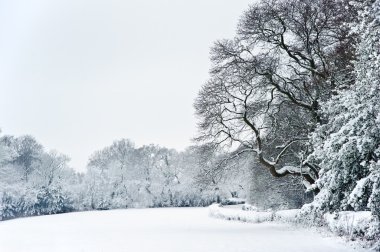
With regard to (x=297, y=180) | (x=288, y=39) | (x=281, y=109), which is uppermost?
(x=288, y=39)

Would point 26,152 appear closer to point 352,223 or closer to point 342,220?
point 342,220

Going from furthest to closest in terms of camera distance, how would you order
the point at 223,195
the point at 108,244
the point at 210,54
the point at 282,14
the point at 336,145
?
the point at 223,195 → the point at 210,54 → the point at 282,14 → the point at 108,244 → the point at 336,145

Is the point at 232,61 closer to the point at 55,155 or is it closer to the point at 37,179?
the point at 37,179

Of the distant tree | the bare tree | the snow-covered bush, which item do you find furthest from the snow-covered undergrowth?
the distant tree

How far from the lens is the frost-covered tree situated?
28.4ft

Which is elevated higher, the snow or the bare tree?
the bare tree

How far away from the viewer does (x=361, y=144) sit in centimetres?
920

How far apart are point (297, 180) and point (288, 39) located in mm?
10134

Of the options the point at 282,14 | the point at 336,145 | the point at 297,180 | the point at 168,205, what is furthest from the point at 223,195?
the point at 336,145

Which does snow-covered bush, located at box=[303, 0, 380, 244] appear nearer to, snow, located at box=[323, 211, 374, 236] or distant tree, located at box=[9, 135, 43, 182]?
snow, located at box=[323, 211, 374, 236]

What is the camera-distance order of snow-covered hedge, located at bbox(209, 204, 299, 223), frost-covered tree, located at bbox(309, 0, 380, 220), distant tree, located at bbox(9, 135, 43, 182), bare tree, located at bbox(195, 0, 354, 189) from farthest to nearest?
distant tree, located at bbox(9, 135, 43, 182) → snow-covered hedge, located at bbox(209, 204, 299, 223) → bare tree, located at bbox(195, 0, 354, 189) → frost-covered tree, located at bbox(309, 0, 380, 220)

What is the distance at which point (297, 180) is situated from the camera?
84.7ft

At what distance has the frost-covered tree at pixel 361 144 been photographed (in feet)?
28.4

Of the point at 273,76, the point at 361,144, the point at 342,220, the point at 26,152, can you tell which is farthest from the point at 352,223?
the point at 26,152
